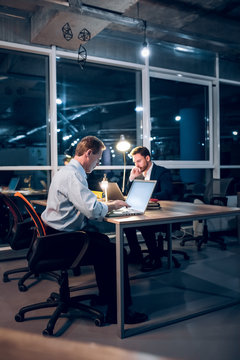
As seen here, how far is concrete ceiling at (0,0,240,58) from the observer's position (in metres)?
3.99

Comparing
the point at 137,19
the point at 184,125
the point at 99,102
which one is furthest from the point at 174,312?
the point at 99,102

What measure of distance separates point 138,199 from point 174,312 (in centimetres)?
99

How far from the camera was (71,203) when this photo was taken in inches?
93.7

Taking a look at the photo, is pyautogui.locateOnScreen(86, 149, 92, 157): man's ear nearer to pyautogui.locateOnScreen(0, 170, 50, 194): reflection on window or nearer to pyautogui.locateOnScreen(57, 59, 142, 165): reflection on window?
pyautogui.locateOnScreen(0, 170, 50, 194): reflection on window

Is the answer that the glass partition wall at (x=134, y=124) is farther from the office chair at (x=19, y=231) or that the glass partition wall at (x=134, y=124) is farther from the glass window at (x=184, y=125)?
the office chair at (x=19, y=231)

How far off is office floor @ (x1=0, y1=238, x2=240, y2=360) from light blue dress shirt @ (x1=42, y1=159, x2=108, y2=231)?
0.80 metres

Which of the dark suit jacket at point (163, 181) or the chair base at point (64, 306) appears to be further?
the dark suit jacket at point (163, 181)

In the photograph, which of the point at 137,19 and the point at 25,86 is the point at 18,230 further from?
the point at 25,86

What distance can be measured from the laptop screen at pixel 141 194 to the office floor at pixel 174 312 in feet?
2.96

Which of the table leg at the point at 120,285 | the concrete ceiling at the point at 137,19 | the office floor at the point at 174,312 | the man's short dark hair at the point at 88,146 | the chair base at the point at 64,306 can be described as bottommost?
the office floor at the point at 174,312

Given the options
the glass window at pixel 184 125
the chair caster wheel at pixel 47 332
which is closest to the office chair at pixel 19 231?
the chair caster wheel at pixel 47 332

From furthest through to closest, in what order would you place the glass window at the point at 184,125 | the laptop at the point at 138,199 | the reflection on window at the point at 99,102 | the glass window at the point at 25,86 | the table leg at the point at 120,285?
the reflection on window at the point at 99,102 → the glass window at the point at 184,125 → the glass window at the point at 25,86 → the laptop at the point at 138,199 → the table leg at the point at 120,285

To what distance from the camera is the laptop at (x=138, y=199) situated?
2.51 metres

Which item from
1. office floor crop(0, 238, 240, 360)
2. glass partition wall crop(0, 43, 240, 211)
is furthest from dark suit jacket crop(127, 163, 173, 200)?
glass partition wall crop(0, 43, 240, 211)
